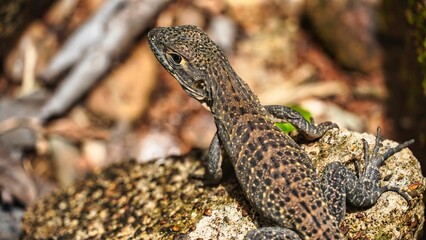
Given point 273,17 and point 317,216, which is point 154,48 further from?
point 273,17

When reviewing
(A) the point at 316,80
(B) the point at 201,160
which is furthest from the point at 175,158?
(A) the point at 316,80

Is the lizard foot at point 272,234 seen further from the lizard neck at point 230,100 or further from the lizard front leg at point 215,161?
the lizard neck at point 230,100

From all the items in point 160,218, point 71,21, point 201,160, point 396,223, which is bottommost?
point 396,223

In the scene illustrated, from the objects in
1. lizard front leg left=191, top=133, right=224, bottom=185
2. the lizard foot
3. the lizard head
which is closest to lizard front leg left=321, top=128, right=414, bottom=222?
the lizard foot

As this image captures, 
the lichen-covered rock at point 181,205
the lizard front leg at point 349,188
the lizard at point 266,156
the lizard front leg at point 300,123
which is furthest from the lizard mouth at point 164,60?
the lizard front leg at point 349,188

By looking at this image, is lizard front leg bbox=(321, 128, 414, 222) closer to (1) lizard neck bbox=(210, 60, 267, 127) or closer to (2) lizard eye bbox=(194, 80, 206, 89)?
(1) lizard neck bbox=(210, 60, 267, 127)

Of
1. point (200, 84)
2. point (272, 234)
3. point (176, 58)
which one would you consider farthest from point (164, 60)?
point (272, 234)
